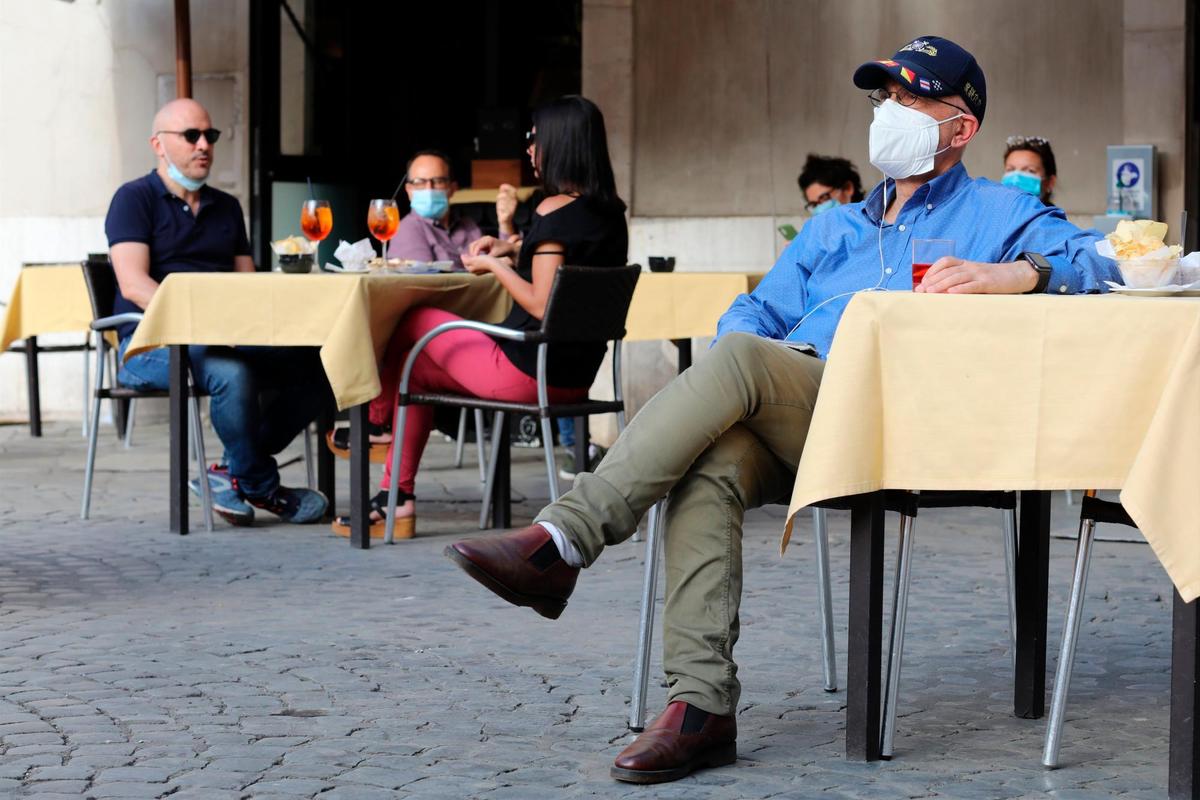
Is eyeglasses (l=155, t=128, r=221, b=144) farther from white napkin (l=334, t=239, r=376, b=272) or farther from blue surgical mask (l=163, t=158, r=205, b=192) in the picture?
white napkin (l=334, t=239, r=376, b=272)

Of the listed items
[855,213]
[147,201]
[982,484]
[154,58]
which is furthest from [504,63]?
[982,484]

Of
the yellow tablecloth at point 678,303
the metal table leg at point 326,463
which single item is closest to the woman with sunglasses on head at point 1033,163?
the yellow tablecloth at point 678,303

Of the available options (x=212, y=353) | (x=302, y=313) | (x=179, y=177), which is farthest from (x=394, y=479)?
(x=179, y=177)

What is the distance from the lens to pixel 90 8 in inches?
396

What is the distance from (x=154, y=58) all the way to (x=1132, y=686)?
770 centimetres

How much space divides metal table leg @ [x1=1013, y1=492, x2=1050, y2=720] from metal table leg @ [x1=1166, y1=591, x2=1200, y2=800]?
0.58 m

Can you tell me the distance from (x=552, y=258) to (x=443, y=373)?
577 millimetres

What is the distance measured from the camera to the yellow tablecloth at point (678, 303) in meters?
7.08

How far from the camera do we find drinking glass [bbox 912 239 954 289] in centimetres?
325

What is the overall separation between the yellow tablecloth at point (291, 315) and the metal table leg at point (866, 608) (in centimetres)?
265

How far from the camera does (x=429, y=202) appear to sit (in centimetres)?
746

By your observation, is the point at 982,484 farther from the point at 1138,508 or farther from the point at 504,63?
the point at 504,63

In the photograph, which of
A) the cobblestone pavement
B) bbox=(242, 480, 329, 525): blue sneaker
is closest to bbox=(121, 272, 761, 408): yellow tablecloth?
the cobblestone pavement

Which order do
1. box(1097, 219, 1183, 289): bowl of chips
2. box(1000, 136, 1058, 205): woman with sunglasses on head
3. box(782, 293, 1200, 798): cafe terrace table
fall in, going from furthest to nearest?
box(1000, 136, 1058, 205): woman with sunglasses on head
box(1097, 219, 1183, 289): bowl of chips
box(782, 293, 1200, 798): cafe terrace table
